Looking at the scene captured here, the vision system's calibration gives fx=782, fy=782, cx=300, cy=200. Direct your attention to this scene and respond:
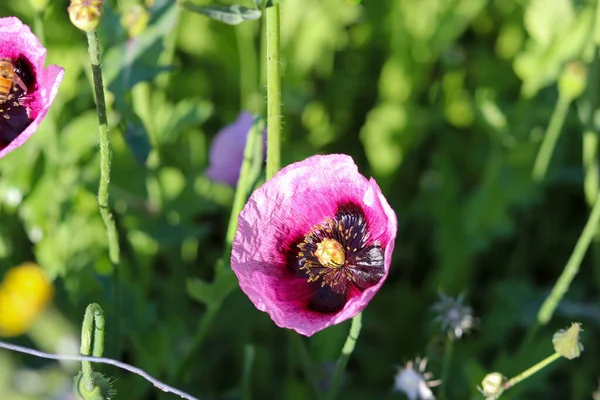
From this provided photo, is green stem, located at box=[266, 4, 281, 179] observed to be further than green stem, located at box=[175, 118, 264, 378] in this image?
No

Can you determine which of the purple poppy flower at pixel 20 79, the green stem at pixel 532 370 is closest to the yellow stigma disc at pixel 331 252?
the green stem at pixel 532 370

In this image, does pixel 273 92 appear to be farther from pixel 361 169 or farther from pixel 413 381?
pixel 361 169

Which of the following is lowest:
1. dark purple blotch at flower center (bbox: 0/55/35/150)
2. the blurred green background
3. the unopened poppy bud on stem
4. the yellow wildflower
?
the blurred green background

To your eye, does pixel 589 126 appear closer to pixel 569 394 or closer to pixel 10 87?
pixel 569 394

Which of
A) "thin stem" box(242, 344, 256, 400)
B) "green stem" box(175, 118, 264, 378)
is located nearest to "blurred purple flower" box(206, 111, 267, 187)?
"green stem" box(175, 118, 264, 378)

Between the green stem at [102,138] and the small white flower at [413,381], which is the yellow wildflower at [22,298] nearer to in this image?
the green stem at [102,138]

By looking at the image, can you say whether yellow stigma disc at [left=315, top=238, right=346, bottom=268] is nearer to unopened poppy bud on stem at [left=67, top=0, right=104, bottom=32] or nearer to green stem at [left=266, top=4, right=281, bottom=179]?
green stem at [left=266, top=4, right=281, bottom=179]
